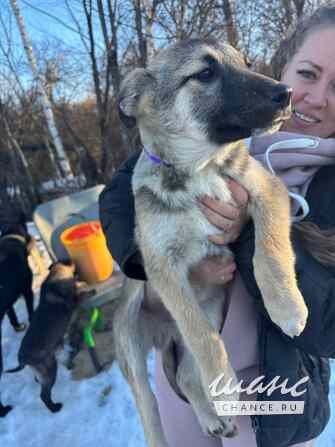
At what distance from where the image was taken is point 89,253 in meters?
4.28

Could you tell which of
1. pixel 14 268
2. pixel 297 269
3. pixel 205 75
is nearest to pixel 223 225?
pixel 297 269

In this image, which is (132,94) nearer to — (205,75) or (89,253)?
(205,75)

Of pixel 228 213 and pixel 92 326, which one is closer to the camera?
pixel 228 213

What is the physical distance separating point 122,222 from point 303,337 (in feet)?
3.54

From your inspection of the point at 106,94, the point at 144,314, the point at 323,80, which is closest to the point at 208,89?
the point at 323,80

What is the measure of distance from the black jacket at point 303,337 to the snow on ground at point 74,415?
50.2 inches

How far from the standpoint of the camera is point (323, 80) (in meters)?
1.77

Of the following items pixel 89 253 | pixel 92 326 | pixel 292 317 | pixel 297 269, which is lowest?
pixel 92 326

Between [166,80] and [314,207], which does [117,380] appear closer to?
[314,207]

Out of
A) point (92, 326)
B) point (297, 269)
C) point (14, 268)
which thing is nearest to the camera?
point (297, 269)

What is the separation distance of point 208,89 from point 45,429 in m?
3.33

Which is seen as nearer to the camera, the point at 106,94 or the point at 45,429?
the point at 45,429

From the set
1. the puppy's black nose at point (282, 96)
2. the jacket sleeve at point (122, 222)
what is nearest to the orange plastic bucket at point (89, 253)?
the jacket sleeve at point (122, 222)

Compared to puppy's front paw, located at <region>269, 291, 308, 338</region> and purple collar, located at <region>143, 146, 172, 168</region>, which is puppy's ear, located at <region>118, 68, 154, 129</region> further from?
puppy's front paw, located at <region>269, 291, 308, 338</region>
